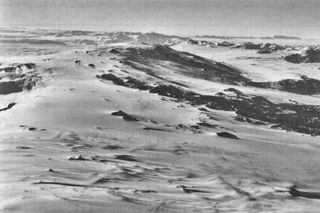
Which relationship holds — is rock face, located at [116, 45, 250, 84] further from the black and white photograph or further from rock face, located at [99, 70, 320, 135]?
the black and white photograph

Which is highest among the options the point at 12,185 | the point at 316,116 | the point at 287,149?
the point at 12,185

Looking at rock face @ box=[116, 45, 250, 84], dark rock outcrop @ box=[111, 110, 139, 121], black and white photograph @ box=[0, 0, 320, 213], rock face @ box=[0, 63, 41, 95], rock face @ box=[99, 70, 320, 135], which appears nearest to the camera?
black and white photograph @ box=[0, 0, 320, 213]

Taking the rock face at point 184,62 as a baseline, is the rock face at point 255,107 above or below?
below

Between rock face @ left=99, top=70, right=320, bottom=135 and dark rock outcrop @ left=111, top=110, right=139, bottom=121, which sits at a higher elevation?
dark rock outcrop @ left=111, top=110, right=139, bottom=121

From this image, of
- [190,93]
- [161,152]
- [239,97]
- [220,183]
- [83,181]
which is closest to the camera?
[83,181]

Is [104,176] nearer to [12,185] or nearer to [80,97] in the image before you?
[12,185]

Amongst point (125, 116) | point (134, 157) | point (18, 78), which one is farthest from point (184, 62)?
point (134, 157)

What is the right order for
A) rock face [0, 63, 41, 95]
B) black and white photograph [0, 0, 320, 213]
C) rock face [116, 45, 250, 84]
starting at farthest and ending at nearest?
rock face [116, 45, 250, 84] < rock face [0, 63, 41, 95] < black and white photograph [0, 0, 320, 213]

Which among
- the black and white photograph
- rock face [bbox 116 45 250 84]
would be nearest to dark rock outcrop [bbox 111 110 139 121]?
the black and white photograph

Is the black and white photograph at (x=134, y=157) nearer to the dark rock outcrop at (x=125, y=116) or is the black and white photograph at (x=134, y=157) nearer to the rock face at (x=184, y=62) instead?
the dark rock outcrop at (x=125, y=116)

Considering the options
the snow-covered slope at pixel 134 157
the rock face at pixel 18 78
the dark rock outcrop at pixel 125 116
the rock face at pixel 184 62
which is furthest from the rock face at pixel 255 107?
the rock face at pixel 184 62

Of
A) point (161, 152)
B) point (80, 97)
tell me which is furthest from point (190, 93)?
point (161, 152)
